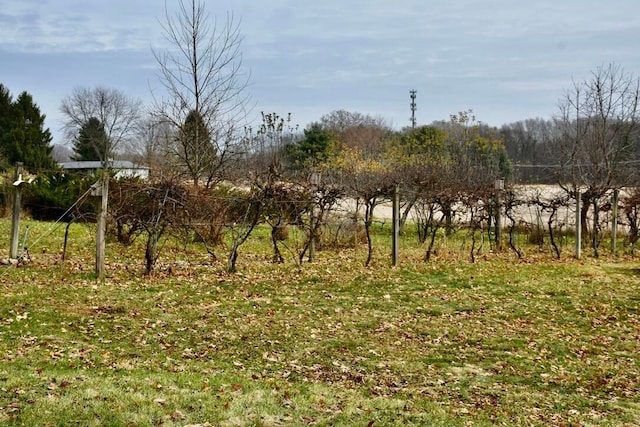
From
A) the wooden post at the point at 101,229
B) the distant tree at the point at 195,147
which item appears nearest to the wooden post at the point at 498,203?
the distant tree at the point at 195,147

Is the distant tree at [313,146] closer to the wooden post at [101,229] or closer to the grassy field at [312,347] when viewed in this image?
the grassy field at [312,347]

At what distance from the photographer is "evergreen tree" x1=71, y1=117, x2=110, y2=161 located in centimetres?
4094

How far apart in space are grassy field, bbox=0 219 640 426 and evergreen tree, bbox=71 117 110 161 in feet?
108

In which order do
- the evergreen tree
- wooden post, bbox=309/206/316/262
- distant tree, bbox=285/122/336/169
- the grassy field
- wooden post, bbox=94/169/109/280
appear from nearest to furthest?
the grassy field
wooden post, bbox=94/169/109/280
wooden post, bbox=309/206/316/262
distant tree, bbox=285/122/336/169
the evergreen tree

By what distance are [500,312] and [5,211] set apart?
1344 cm

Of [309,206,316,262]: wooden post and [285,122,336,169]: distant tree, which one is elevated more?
[285,122,336,169]: distant tree

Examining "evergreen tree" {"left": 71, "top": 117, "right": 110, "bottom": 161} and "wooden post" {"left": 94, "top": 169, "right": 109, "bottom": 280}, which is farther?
"evergreen tree" {"left": 71, "top": 117, "right": 110, "bottom": 161}

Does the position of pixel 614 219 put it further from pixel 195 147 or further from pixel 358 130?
pixel 358 130

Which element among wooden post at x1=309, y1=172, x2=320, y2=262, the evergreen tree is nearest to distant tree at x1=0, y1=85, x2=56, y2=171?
the evergreen tree

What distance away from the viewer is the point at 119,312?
675 cm

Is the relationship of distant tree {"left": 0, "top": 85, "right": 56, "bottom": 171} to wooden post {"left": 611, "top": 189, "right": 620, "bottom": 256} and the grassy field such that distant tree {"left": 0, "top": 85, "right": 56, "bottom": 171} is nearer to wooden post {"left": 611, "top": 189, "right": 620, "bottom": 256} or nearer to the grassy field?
the grassy field

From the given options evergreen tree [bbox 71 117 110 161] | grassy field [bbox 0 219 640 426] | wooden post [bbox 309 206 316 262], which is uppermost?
evergreen tree [bbox 71 117 110 161]

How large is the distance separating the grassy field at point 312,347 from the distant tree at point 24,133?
25968 millimetres

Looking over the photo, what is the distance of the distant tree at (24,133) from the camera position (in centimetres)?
3328
